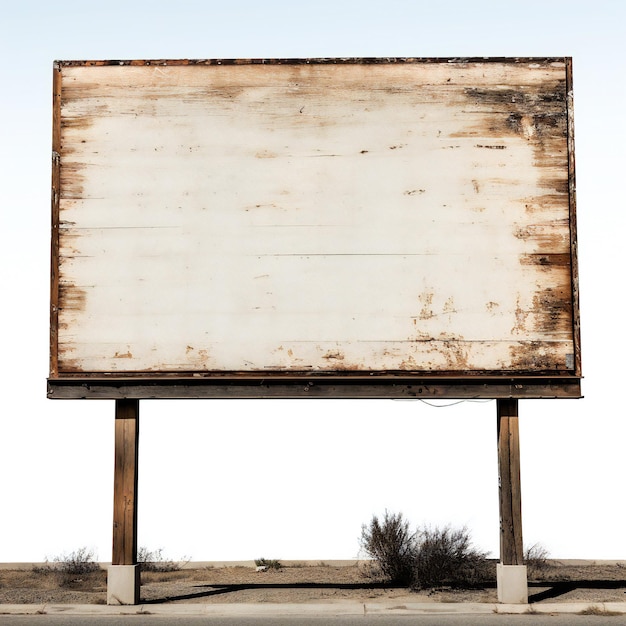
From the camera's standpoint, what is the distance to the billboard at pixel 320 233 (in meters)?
18.4

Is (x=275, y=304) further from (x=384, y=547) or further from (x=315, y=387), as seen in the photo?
(x=384, y=547)

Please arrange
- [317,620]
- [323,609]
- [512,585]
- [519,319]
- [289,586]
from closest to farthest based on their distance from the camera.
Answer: [317,620] < [323,609] < [512,585] < [519,319] < [289,586]

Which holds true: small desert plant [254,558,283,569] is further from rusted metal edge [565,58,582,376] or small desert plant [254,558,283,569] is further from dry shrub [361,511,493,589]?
rusted metal edge [565,58,582,376]

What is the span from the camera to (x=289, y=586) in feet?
68.4

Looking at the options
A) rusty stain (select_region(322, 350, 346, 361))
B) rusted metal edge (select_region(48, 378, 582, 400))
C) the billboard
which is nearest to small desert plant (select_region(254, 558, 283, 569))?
rusted metal edge (select_region(48, 378, 582, 400))

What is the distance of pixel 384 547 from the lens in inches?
829

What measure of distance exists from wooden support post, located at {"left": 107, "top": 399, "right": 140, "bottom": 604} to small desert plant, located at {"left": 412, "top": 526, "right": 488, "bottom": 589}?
17.6 ft

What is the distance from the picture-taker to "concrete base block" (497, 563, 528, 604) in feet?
59.7

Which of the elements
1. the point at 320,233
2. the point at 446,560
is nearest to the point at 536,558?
the point at 446,560

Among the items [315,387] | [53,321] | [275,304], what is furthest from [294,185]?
[53,321]

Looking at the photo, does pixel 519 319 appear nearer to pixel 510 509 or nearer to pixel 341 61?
pixel 510 509

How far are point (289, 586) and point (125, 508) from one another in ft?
13.6

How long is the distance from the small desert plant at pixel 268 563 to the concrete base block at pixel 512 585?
6.72 metres

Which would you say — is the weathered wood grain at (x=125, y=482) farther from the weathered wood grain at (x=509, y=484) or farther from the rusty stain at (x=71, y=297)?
the weathered wood grain at (x=509, y=484)
